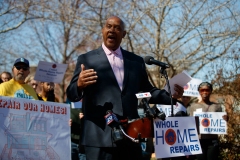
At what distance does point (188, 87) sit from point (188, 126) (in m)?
5.10

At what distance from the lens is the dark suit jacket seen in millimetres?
4293

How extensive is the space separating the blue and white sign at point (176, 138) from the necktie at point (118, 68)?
0.70m

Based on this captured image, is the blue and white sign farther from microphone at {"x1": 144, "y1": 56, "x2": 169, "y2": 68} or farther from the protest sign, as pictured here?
the protest sign

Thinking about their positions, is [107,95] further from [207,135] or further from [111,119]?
[207,135]

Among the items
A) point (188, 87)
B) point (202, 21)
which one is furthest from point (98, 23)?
point (188, 87)

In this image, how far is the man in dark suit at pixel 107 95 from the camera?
4285mm

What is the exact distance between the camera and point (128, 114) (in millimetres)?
4363

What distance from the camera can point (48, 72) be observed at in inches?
350

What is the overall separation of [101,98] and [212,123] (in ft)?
17.7

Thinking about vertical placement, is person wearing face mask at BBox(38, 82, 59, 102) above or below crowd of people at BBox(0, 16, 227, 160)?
above

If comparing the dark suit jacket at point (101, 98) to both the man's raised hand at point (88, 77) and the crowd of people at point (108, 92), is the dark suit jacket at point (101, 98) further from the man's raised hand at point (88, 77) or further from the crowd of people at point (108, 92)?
the man's raised hand at point (88, 77)

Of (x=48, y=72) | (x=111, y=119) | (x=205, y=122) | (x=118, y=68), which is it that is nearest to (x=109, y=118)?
(x=111, y=119)

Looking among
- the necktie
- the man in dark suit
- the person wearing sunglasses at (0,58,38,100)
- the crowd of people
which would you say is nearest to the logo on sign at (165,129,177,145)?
the crowd of people

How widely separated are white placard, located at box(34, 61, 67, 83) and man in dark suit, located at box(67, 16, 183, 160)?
433 centimetres
